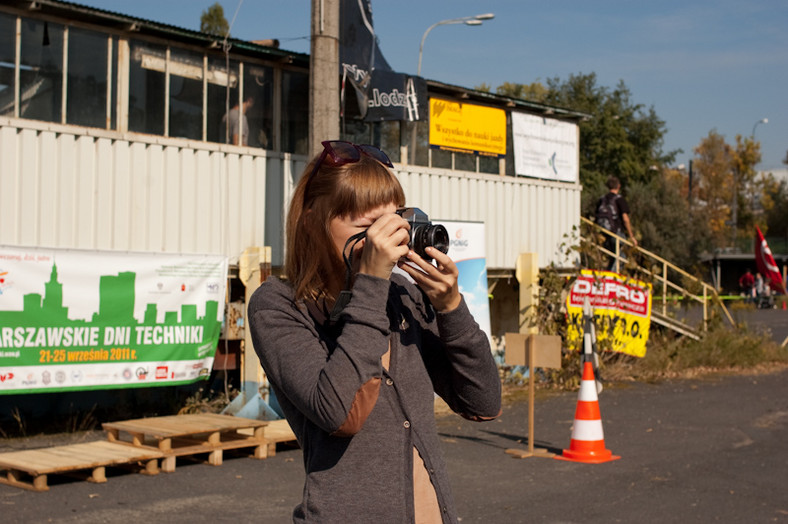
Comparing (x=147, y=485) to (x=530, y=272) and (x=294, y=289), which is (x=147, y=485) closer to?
(x=294, y=289)

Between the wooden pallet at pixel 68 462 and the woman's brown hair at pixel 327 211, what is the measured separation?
19.6ft

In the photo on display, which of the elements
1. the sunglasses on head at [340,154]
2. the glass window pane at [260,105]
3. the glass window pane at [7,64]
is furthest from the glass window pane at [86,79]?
the sunglasses on head at [340,154]

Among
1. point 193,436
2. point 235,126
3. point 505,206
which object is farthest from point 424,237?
point 505,206

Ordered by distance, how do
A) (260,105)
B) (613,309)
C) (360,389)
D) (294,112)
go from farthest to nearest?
(613,309) < (294,112) < (260,105) < (360,389)

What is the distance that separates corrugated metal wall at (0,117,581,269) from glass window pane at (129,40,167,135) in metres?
0.27

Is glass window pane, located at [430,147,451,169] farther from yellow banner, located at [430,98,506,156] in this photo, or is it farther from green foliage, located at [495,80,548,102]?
green foliage, located at [495,80,548,102]

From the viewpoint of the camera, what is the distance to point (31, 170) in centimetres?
980

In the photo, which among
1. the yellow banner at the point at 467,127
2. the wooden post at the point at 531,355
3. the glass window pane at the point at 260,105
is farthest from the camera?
the yellow banner at the point at 467,127

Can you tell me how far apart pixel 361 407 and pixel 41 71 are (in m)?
9.27

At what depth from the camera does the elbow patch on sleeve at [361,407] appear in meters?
1.99

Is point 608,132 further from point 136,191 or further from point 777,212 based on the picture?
point 136,191

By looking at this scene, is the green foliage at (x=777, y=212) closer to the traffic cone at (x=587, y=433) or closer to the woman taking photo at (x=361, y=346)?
the traffic cone at (x=587, y=433)

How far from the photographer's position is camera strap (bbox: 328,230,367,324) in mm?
2092

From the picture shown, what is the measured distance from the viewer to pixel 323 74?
9.88m
